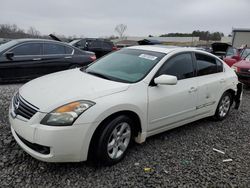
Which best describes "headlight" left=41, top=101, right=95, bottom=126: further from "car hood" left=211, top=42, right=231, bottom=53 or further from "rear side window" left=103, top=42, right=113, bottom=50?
"rear side window" left=103, top=42, right=113, bottom=50

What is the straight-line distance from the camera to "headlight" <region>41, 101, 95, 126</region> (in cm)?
262

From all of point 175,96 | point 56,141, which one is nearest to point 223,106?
point 175,96

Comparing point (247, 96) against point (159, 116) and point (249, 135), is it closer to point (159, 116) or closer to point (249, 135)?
point (249, 135)

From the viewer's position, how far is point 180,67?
4.02 meters

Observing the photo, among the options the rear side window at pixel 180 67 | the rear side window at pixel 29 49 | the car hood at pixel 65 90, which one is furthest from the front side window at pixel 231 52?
the car hood at pixel 65 90

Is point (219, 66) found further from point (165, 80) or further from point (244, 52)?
point (244, 52)

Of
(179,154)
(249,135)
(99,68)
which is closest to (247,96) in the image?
(249,135)

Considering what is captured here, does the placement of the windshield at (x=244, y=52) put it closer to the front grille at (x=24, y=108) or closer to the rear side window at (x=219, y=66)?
the rear side window at (x=219, y=66)

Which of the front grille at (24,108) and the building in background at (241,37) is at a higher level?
the building in background at (241,37)

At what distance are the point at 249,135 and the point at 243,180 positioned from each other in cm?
174

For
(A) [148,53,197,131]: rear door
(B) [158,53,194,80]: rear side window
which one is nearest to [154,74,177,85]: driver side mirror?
(A) [148,53,197,131]: rear door

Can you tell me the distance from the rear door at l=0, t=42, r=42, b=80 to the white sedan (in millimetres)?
3449

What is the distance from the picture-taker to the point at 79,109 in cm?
272

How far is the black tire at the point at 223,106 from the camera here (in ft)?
16.4
